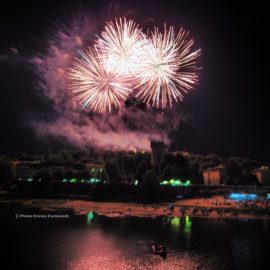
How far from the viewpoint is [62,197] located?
434ft

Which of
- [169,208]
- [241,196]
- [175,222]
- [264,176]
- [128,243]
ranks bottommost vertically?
[128,243]

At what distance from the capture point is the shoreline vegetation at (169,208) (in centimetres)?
9919

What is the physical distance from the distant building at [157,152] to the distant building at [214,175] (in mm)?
18985

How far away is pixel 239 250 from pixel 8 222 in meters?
48.4

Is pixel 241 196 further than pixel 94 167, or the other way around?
pixel 94 167

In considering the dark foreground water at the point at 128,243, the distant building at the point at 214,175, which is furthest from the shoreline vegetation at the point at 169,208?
the distant building at the point at 214,175

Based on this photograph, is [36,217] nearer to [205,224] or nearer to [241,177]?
[205,224]

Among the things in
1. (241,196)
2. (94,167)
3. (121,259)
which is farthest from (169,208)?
(94,167)

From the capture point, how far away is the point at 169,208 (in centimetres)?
10731

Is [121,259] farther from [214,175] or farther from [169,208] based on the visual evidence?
[214,175]

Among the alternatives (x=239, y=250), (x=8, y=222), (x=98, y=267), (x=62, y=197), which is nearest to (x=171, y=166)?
(x=62, y=197)

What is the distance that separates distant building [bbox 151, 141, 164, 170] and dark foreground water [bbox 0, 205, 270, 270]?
63.6 m

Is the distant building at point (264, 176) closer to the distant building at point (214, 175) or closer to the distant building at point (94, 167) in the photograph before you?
the distant building at point (214, 175)

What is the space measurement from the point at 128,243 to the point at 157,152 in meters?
A: 91.4
